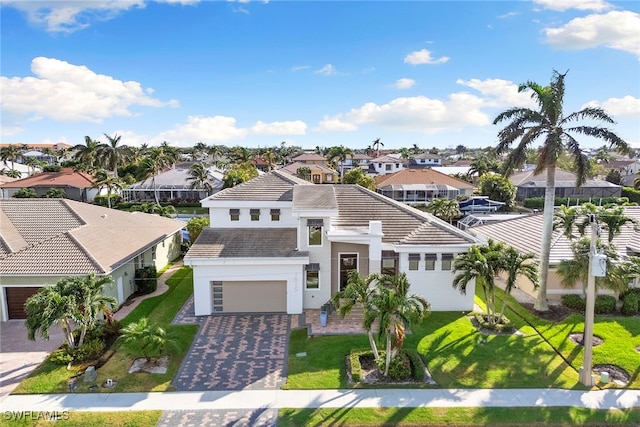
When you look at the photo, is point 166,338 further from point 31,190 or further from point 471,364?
point 31,190

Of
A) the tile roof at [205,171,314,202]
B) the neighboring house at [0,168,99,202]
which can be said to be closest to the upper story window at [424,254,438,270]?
the tile roof at [205,171,314,202]

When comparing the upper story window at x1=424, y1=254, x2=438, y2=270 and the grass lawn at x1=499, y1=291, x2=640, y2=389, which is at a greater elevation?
the upper story window at x1=424, y1=254, x2=438, y2=270

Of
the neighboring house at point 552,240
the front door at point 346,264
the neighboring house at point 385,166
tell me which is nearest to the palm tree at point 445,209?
the neighboring house at point 552,240

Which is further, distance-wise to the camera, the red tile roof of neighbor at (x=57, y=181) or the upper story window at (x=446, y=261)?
the red tile roof of neighbor at (x=57, y=181)

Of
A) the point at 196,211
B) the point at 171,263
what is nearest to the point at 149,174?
the point at 196,211

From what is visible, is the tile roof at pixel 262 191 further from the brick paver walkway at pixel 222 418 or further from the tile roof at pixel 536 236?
the tile roof at pixel 536 236

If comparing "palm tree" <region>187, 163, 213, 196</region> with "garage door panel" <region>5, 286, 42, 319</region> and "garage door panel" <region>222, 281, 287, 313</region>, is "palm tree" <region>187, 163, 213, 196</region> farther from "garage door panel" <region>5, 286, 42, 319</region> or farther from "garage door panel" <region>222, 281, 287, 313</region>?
"garage door panel" <region>222, 281, 287, 313</region>
